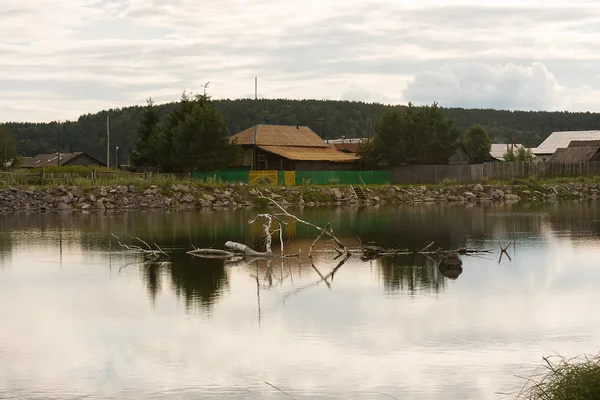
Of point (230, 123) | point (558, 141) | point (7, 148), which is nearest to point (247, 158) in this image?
point (7, 148)

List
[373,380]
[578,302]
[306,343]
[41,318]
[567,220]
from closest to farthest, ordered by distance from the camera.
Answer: [373,380]
[306,343]
[41,318]
[578,302]
[567,220]

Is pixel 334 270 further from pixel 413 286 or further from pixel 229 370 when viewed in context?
pixel 229 370

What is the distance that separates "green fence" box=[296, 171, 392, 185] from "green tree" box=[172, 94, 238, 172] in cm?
672

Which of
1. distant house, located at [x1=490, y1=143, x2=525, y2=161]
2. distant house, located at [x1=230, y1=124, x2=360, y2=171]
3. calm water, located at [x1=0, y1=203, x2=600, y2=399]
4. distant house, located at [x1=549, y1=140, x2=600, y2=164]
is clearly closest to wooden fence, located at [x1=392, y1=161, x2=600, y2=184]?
distant house, located at [x1=549, y1=140, x2=600, y2=164]

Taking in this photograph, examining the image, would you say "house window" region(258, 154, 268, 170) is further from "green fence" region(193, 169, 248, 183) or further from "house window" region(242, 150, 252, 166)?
"green fence" region(193, 169, 248, 183)

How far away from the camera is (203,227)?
43.1 metres

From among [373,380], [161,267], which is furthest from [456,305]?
[161,267]

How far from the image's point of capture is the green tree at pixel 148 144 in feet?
273

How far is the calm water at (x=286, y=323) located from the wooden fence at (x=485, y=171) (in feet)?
153

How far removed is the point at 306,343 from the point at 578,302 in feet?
24.9

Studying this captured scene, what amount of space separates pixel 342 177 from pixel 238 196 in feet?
47.5

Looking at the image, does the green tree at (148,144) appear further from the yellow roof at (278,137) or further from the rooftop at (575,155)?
the rooftop at (575,155)

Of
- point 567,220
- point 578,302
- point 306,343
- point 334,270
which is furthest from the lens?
point 567,220

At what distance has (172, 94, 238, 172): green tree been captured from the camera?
73938 millimetres
